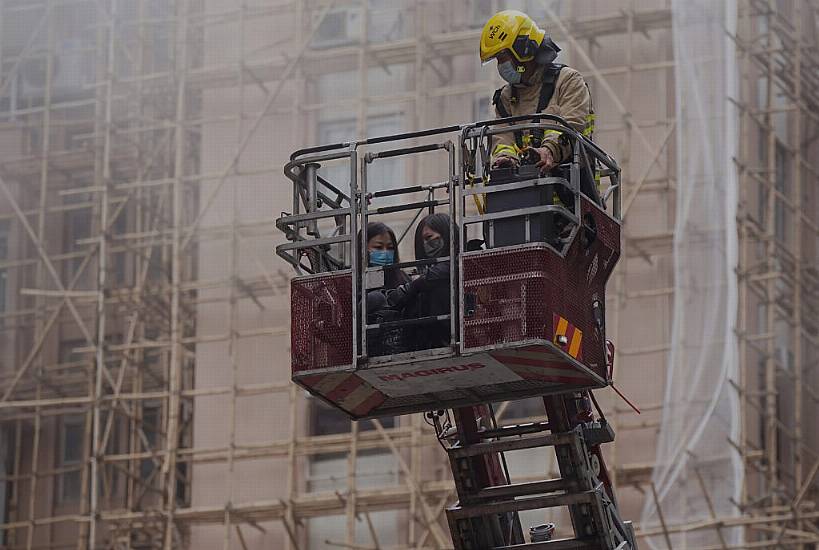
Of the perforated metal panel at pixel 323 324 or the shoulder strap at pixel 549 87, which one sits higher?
the shoulder strap at pixel 549 87

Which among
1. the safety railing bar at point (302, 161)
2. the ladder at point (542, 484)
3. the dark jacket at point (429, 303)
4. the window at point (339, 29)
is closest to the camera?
the dark jacket at point (429, 303)

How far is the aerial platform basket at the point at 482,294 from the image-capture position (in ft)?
36.3

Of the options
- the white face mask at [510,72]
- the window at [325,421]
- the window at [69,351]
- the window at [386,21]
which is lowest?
the white face mask at [510,72]

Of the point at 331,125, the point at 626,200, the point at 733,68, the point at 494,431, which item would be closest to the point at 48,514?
the point at 331,125

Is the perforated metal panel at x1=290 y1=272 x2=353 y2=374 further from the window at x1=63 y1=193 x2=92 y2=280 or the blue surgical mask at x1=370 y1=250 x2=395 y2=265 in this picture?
the window at x1=63 y1=193 x2=92 y2=280

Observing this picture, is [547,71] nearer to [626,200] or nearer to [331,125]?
[626,200]

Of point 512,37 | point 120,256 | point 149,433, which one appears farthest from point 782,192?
point 512,37

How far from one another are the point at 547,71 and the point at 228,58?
52.1 feet

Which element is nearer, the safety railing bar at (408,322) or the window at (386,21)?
the safety railing bar at (408,322)

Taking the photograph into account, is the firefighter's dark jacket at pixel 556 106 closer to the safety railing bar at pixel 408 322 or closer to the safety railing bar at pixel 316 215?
the safety railing bar at pixel 316 215

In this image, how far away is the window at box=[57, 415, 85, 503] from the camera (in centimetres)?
2903

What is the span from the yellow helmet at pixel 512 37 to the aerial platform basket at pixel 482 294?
1.41 ft

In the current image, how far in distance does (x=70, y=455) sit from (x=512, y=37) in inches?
739

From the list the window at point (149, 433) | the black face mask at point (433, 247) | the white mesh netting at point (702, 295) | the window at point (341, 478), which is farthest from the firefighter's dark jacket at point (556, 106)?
the window at point (149, 433)
